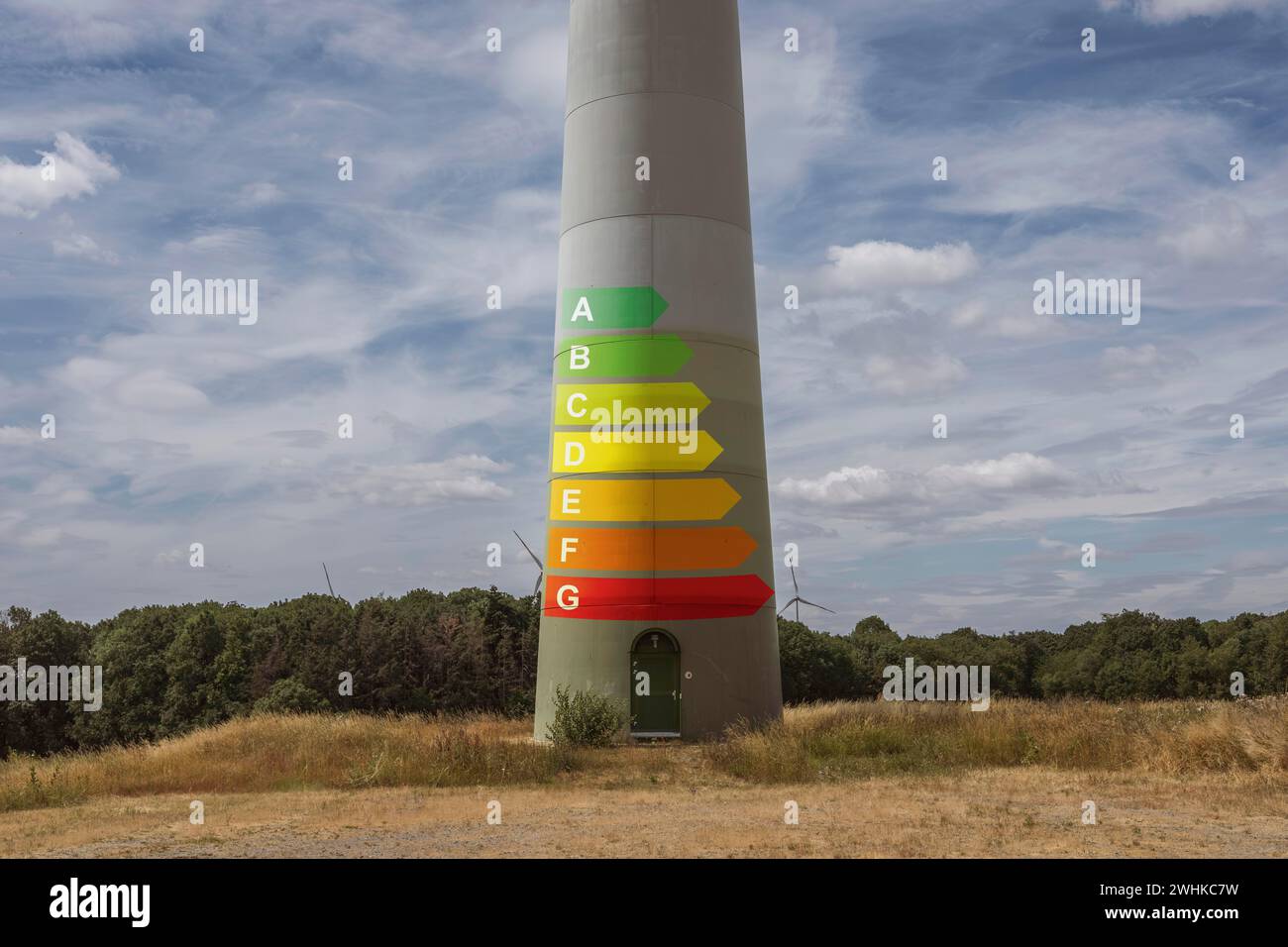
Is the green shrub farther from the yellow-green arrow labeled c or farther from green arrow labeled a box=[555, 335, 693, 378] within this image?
green arrow labeled a box=[555, 335, 693, 378]

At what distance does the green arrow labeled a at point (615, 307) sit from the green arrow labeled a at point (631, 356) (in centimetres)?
37

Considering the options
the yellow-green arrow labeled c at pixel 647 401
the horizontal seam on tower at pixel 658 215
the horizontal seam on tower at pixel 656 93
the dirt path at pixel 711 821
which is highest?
the horizontal seam on tower at pixel 656 93

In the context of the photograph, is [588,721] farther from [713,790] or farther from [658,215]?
[658,215]

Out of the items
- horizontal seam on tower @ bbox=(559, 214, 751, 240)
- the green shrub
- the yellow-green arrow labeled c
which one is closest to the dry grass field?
the green shrub

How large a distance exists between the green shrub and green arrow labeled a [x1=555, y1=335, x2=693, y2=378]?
8250 millimetres

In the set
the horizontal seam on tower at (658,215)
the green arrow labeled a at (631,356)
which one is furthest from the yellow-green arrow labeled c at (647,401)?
the horizontal seam on tower at (658,215)

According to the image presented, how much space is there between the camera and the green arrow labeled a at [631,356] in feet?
91.2

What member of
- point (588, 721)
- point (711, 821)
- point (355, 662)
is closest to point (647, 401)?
point (588, 721)

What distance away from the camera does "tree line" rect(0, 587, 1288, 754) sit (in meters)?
52.4

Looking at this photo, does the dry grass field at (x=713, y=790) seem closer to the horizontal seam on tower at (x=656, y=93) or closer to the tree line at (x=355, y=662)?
the horizontal seam on tower at (x=656, y=93)

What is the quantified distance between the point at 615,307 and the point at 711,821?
15495 mm
